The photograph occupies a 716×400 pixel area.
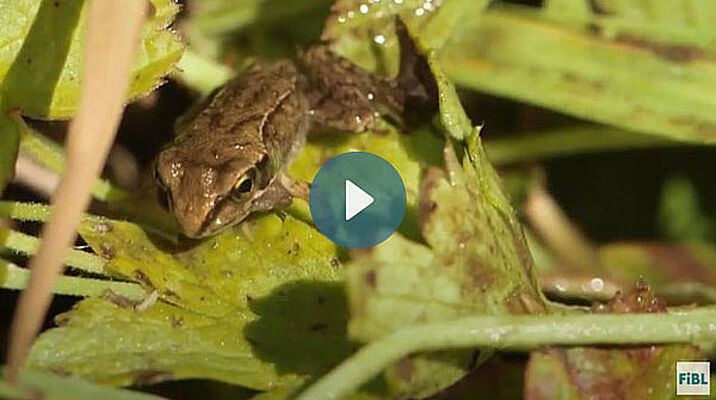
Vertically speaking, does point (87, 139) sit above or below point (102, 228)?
above

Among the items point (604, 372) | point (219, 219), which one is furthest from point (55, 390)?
point (604, 372)

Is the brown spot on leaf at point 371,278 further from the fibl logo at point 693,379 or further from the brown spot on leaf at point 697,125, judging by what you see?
the brown spot on leaf at point 697,125

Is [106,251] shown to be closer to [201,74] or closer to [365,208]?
[365,208]

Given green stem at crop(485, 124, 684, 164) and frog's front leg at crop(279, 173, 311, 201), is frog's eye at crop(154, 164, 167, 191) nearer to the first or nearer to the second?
frog's front leg at crop(279, 173, 311, 201)

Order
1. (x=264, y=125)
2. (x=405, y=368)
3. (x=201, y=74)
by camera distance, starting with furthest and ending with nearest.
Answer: (x=201, y=74) → (x=264, y=125) → (x=405, y=368)

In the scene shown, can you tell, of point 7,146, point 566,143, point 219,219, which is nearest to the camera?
point 7,146

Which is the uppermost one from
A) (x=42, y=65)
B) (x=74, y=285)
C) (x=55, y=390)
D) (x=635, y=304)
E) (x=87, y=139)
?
(x=87, y=139)
